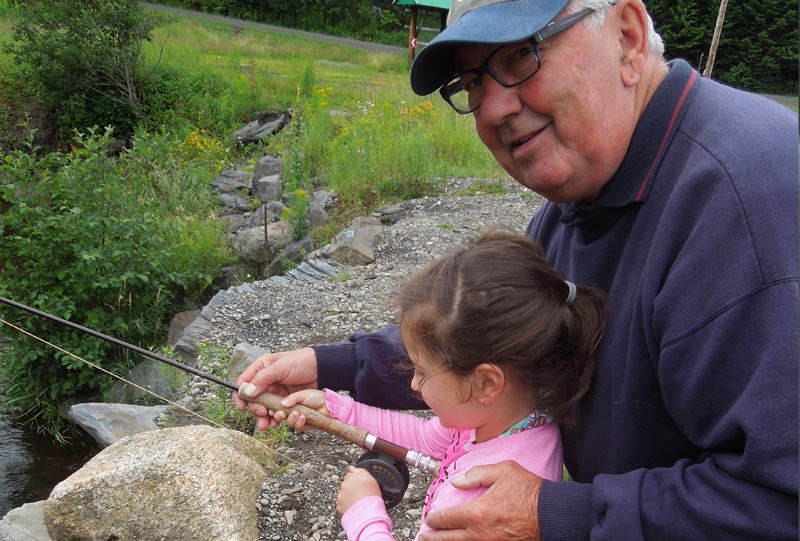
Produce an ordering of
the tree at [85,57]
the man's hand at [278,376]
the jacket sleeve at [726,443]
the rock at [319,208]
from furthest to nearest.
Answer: the tree at [85,57] → the rock at [319,208] → the man's hand at [278,376] → the jacket sleeve at [726,443]

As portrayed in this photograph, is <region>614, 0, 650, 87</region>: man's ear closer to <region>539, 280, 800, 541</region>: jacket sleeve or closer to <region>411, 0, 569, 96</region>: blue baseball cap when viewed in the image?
<region>411, 0, 569, 96</region>: blue baseball cap

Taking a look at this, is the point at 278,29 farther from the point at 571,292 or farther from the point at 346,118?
the point at 571,292

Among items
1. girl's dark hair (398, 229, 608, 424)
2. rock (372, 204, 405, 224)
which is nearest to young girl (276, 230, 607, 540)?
girl's dark hair (398, 229, 608, 424)

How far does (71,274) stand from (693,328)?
5373 millimetres

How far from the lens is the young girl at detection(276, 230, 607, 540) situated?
1501 mm

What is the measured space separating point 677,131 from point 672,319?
1.35 feet

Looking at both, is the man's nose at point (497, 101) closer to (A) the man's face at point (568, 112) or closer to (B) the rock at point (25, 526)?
(A) the man's face at point (568, 112)

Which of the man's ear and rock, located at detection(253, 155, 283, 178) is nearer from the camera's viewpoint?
the man's ear

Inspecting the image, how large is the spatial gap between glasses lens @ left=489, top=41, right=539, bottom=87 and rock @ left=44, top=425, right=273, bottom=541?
2.03m

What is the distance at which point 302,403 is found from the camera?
2.14m

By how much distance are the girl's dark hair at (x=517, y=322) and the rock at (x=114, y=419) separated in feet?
10.9

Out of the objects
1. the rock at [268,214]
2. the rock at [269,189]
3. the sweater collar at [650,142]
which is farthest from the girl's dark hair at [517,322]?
the rock at [269,189]

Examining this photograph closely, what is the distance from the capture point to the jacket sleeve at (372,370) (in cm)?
211

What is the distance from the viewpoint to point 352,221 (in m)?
7.38
